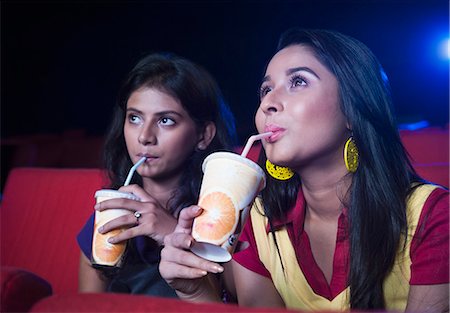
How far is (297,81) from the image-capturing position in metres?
0.72

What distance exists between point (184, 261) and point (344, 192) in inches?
9.9

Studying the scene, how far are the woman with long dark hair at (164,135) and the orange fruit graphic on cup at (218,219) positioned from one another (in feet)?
0.95

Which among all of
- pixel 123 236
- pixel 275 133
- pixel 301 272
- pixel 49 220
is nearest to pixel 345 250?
pixel 301 272

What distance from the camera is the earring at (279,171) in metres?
0.79

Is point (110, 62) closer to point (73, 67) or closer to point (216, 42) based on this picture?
point (73, 67)

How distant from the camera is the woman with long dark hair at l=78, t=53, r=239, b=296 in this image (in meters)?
0.94

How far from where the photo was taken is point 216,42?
→ 3.50 feet

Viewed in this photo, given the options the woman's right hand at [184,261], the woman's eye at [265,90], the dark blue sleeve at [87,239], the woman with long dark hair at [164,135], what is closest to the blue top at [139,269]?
the woman with long dark hair at [164,135]

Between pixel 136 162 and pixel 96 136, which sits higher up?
pixel 136 162

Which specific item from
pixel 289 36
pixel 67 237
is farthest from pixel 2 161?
pixel 289 36

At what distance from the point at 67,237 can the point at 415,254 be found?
824 millimetres

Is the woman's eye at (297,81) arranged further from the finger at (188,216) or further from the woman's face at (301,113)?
the finger at (188,216)

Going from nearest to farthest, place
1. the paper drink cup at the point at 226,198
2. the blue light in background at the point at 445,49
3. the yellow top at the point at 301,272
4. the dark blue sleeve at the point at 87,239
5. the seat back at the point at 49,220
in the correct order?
the paper drink cup at the point at 226,198 < the yellow top at the point at 301,272 < the blue light in background at the point at 445,49 < the dark blue sleeve at the point at 87,239 < the seat back at the point at 49,220

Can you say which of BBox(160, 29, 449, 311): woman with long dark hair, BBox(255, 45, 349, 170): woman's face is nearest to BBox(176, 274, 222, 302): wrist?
Answer: BBox(160, 29, 449, 311): woman with long dark hair
